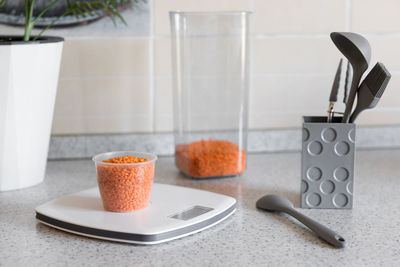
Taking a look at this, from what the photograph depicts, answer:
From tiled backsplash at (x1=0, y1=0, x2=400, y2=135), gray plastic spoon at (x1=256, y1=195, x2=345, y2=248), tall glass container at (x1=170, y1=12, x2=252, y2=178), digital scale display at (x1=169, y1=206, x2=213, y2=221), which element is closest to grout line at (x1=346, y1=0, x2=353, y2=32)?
tiled backsplash at (x1=0, y1=0, x2=400, y2=135)

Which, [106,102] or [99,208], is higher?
[106,102]

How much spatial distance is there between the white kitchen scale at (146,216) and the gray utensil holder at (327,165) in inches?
5.5

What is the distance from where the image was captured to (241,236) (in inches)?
37.1

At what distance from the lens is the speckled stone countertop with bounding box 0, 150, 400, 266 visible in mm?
856

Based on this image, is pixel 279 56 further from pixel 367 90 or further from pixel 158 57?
pixel 367 90

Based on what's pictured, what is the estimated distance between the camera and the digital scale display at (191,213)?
0.97 metres

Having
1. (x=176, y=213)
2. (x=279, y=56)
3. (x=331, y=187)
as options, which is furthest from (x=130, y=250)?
(x=279, y=56)

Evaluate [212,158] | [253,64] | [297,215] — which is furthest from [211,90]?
[297,215]

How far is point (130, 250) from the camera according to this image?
0.89 meters

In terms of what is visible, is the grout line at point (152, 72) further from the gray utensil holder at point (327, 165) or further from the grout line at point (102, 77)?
the gray utensil holder at point (327, 165)

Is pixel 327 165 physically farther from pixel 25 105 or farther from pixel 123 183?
pixel 25 105

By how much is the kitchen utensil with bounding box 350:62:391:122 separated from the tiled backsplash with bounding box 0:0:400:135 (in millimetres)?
454

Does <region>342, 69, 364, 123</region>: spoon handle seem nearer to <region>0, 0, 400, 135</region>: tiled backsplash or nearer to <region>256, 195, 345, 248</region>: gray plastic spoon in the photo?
<region>256, 195, 345, 248</region>: gray plastic spoon

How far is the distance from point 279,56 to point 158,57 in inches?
11.2
